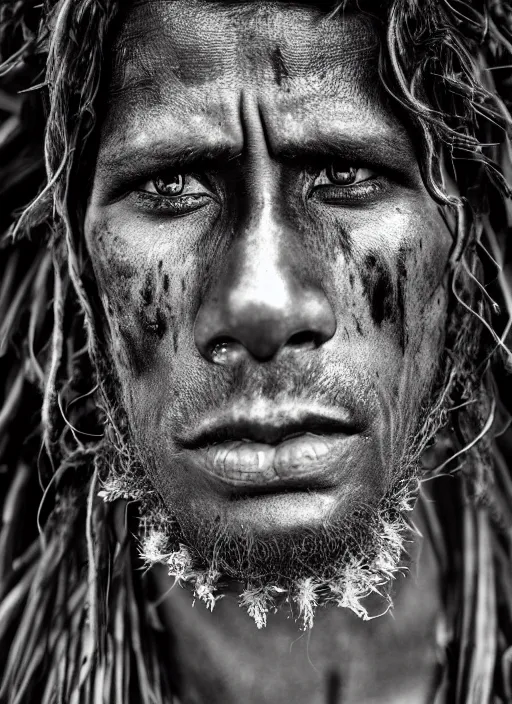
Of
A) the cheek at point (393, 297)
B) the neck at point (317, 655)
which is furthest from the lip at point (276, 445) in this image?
the neck at point (317, 655)

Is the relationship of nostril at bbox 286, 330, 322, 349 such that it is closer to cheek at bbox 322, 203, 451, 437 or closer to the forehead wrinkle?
cheek at bbox 322, 203, 451, 437

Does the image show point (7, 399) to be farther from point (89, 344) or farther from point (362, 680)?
point (362, 680)

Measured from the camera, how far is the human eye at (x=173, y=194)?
4.08 ft

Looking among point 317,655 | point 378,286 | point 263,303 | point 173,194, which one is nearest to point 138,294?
point 173,194

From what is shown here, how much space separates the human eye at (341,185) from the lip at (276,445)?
33cm

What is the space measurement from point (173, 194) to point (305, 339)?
337 millimetres

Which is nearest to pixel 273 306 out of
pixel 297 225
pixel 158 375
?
pixel 297 225

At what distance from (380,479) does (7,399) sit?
879 millimetres

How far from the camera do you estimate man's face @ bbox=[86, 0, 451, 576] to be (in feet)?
3.64

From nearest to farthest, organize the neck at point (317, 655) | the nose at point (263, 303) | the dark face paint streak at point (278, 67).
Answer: the nose at point (263, 303)
the dark face paint streak at point (278, 67)
the neck at point (317, 655)

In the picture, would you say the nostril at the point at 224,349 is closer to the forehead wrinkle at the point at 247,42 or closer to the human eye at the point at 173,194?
the human eye at the point at 173,194

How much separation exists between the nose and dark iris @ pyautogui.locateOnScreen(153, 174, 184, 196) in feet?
0.56

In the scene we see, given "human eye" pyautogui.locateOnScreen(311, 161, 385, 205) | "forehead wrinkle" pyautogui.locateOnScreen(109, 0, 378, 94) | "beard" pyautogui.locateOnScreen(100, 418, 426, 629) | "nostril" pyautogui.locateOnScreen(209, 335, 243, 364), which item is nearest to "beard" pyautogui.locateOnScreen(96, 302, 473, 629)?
"beard" pyautogui.locateOnScreen(100, 418, 426, 629)

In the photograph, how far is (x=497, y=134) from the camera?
144 cm
